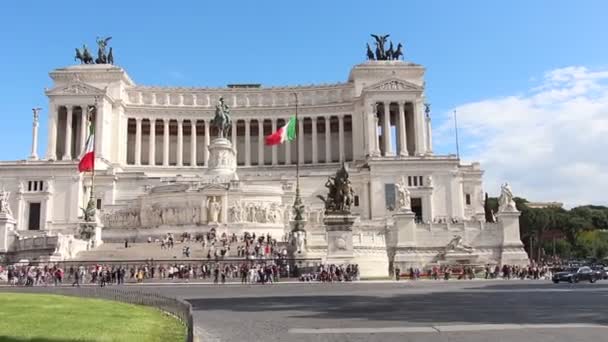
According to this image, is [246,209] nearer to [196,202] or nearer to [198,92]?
[196,202]

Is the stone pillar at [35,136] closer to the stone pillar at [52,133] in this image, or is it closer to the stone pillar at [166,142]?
the stone pillar at [52,133]

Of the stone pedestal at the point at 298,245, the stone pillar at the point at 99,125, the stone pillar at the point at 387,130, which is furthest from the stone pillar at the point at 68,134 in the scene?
the stone pedestal at the point at 298,245

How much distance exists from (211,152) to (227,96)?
3112 cm

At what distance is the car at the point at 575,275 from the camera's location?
140ft

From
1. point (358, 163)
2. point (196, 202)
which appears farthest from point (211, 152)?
point (358, 163)

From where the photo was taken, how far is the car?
42.8 m

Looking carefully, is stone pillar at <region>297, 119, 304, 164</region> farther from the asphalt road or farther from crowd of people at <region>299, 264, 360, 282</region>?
the asphalt road

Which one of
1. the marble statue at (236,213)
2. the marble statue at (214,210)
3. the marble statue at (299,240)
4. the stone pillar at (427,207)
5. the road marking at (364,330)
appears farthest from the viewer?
the stone pillar at (427,207)

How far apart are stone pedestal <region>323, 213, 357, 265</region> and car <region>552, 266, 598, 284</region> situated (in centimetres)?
1476

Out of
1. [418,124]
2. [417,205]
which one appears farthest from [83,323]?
[418,124]

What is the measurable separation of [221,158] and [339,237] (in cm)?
3919

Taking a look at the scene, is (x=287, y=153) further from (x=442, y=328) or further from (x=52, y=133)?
(x=442, y=328)

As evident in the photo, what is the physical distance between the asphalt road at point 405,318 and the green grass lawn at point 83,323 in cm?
123

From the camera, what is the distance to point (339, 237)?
45.1 m
